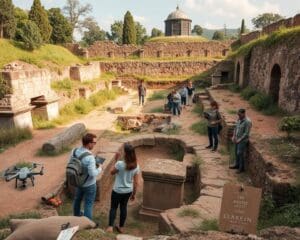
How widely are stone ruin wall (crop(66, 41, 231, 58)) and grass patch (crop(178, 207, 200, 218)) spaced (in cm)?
2480

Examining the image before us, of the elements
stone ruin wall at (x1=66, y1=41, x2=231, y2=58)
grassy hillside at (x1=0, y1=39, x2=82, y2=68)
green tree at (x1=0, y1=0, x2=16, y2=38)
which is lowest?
grassy hillside at (x1=0, y1=39, x2=82, y2=68)

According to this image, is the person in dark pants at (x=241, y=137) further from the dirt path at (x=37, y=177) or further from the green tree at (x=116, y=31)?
the green tree at (x=116, y=31)

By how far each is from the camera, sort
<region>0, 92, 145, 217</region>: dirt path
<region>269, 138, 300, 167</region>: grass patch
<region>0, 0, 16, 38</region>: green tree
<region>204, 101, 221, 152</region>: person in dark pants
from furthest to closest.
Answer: <region>0, 0, 16, 38</region>: green tree < <region>204, 101, 221, 152</region>: person in dark pants < <region>0, 92, 145, 217</region>: dirt path < <region>269, 138, 300, 167</region>: grass patch

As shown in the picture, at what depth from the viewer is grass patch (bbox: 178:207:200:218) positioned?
4.17 m

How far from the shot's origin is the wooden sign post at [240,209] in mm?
2882

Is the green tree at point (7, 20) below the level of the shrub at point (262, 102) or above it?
above

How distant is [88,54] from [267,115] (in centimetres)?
2236

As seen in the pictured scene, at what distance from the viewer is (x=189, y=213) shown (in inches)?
166

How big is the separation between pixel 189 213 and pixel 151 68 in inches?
854

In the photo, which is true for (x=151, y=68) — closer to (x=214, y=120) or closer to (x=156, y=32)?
(x=214, y=120)

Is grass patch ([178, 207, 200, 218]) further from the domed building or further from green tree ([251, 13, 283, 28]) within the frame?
green tree ([251, 13, 283, 28])

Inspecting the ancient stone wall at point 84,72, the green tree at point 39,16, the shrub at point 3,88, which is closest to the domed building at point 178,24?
the ancient stone wall at point 84,72

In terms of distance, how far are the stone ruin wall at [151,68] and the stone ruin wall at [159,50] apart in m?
3.17

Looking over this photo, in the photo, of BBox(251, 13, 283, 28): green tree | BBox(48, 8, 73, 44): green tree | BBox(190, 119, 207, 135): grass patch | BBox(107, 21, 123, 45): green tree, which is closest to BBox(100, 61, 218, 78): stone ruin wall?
BBox(48, 8, 73, 44): green tree
